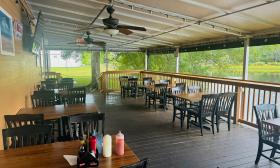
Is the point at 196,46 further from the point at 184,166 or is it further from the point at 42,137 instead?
the point at 42,137

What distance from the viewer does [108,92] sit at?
32.7ft

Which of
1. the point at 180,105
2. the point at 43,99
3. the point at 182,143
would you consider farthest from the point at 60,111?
the point at 180,105

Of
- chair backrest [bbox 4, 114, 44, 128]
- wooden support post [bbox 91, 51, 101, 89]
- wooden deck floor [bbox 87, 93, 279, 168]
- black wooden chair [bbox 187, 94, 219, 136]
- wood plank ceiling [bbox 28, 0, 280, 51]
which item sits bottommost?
wooden deck floor [bbox 87, 93, 279, 168]

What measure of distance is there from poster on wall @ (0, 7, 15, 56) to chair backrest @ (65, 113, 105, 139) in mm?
1397

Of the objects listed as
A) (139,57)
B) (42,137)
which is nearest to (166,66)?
(139,57)

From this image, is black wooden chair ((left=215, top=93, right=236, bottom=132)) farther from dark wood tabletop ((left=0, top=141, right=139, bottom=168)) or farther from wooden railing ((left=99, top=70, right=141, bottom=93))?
wooden railing ((left=99, top=70, right=141, bottom=93))

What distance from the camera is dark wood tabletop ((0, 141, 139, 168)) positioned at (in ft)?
5.18

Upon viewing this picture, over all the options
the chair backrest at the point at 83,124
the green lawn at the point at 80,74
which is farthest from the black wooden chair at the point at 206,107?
the green lawn at the point at 80,74

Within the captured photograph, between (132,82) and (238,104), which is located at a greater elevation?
(132,82)

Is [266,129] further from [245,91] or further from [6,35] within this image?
[6,35]

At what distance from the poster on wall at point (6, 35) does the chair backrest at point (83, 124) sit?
1397mm

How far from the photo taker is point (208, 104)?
4.37 m

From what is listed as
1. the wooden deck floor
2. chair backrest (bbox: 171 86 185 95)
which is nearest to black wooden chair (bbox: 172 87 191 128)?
chair backrest (bbox: 171 86 185 95)

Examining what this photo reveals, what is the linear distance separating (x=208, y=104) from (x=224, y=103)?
0.45m
